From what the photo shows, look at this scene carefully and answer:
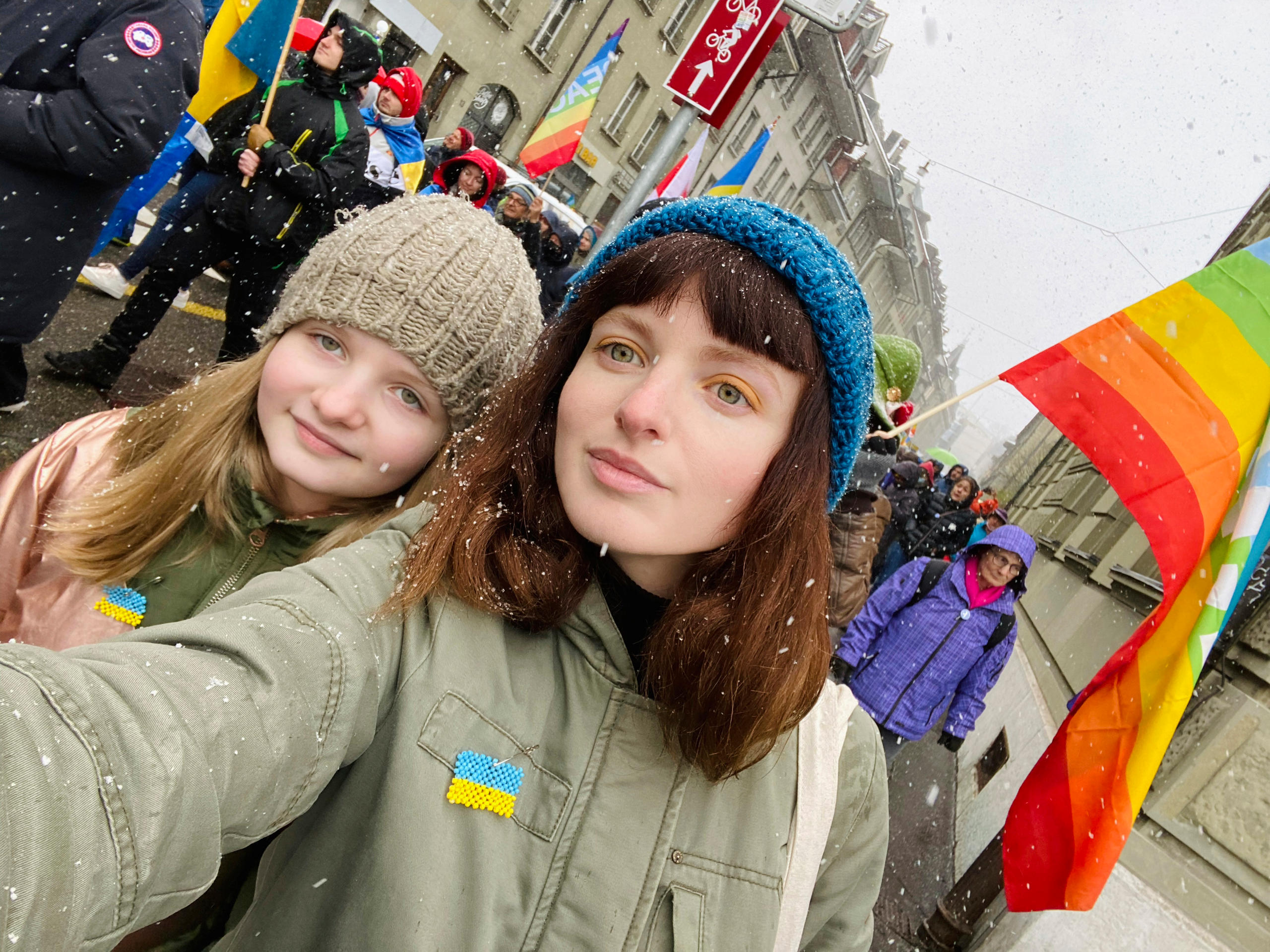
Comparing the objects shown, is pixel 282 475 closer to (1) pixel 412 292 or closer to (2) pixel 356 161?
(1) pixel 412 292

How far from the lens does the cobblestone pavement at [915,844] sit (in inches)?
153

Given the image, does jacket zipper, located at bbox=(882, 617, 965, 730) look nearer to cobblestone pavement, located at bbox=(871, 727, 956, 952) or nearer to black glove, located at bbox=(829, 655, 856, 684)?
black glove, located at bbox=(829, 655, 856, 684)

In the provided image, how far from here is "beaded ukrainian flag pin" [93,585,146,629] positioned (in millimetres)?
1473

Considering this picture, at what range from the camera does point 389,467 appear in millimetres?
1603

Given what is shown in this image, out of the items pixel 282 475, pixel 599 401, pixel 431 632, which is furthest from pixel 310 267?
pixel 431 632

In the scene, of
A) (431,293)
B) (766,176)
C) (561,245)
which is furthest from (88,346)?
(766,176)

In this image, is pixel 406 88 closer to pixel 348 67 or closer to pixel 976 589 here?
pixel 348 67

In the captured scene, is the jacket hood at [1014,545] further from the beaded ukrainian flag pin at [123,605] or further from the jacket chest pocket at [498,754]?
the beaded ukrainian flag pin at [123,605]

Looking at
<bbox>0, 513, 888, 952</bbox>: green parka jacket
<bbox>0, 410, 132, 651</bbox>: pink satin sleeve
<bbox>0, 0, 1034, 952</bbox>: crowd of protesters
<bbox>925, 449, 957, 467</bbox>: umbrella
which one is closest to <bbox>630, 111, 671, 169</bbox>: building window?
<bbox>925, 449, 957, 467</bbox>: umbrella

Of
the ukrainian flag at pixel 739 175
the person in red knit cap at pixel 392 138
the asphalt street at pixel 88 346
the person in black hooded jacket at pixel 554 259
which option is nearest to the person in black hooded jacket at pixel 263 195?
the asphalt street at pixel 88 346

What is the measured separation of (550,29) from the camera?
61.4ft

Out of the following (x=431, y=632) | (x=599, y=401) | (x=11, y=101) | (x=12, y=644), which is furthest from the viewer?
(x=11, y=101)

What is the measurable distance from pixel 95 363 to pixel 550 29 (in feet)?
61.9

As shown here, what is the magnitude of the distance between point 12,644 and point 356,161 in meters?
3.98
